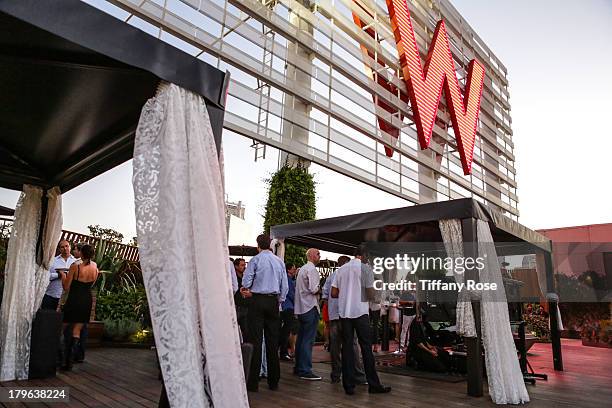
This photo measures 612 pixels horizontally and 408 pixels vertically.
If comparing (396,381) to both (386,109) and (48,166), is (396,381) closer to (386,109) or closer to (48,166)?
(48,166)

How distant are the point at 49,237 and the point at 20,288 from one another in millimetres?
637

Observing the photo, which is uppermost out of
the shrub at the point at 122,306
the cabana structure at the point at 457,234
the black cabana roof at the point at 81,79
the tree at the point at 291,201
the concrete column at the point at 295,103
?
the concrete column at the point at 295,103

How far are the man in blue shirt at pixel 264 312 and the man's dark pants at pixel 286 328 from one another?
179 centimetres

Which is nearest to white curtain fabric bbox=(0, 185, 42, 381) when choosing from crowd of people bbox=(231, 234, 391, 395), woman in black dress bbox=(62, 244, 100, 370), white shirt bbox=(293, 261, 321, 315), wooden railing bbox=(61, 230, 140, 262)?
woman in black dress bbox=(62, 244, 100, 370)

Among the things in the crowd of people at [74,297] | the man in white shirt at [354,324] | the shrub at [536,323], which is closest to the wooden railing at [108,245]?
the crowd of people at [74,297]

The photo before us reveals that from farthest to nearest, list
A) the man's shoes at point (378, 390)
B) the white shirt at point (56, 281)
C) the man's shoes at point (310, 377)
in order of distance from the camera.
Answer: the white shirt at point (56, 281)
the man's shoes at point (310, 377)
the man's shoes at point (378, 390)

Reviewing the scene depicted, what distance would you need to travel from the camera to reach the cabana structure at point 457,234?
460cm

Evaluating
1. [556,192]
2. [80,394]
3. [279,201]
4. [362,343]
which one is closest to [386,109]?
[279,201]

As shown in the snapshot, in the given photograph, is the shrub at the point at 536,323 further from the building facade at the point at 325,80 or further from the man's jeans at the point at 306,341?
the man's jeans at the point at 306,341

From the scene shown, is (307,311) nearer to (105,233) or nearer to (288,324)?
(288,324)

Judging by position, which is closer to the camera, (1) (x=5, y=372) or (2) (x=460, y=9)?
(1) (x=5, y=372)

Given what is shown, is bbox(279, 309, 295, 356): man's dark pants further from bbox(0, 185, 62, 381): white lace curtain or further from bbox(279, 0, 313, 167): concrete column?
bbox(279, 0, 313, 167): concrete column

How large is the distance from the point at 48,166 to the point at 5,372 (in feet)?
7.28

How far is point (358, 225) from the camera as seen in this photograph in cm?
586
